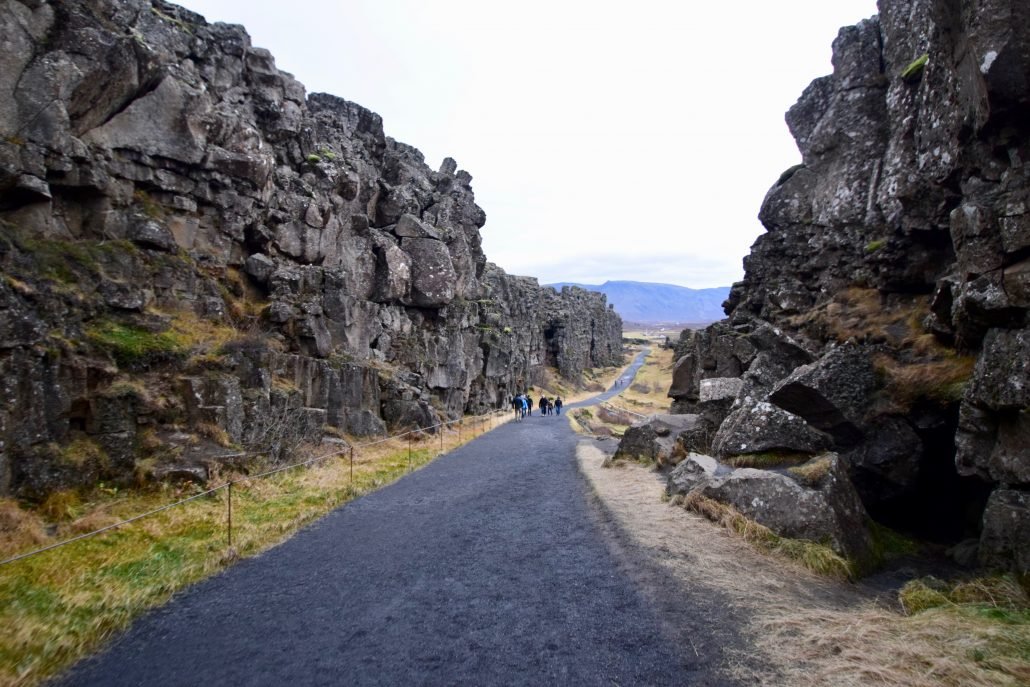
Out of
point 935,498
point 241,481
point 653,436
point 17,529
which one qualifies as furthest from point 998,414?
point 17,529

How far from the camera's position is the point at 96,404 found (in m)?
12.6

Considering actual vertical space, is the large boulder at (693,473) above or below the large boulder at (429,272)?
below

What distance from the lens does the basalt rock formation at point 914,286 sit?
8.48 meters

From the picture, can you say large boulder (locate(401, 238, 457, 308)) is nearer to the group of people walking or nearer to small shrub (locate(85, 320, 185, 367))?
the group of people walking

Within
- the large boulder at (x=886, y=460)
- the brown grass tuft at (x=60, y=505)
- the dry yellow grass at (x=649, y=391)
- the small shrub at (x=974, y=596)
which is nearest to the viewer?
the small shrub at (x=974, y=596)

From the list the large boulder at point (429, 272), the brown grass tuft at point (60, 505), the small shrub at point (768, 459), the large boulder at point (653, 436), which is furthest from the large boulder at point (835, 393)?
the large boulder at point (429, 272)

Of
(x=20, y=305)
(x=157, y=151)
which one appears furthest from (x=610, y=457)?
(x=157, y=151)

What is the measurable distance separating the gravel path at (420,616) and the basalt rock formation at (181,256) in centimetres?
599

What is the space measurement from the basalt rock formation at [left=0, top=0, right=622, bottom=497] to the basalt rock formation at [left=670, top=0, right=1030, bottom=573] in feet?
47.0

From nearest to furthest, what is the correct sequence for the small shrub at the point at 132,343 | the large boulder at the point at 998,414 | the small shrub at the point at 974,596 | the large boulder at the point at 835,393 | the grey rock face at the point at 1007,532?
the small shrub at the point at 974,596, the grey rock face at the point at 1007,532, the large boulder at the point at 998,414, the large boulder at the point at 835,393, the small shrub at the point at 132,343

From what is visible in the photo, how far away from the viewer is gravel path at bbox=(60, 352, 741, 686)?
589cm

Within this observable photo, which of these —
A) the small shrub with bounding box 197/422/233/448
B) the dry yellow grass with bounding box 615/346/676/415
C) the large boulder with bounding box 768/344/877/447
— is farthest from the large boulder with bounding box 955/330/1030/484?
the dry yellow grass with bounding box 615/346/676/415

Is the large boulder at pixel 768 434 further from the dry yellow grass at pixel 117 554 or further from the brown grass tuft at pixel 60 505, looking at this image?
the brown grass tuft at pixel 60 505

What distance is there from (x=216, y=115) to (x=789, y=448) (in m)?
22.1
